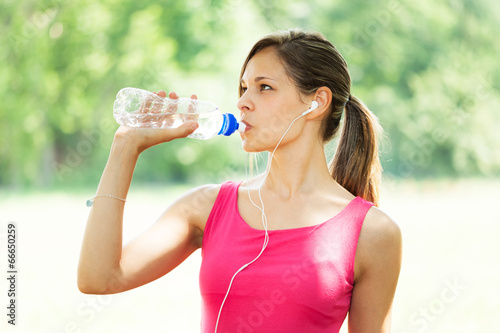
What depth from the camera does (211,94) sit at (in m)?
5.57

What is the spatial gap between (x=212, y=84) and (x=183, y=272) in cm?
238

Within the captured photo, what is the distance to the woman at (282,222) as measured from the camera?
111cm

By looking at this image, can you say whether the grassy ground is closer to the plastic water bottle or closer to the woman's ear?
the plastic water bottle

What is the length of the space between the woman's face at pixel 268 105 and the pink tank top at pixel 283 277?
0.64 ft

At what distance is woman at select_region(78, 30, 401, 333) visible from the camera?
3.66 ft

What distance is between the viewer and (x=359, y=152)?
137 centimetres

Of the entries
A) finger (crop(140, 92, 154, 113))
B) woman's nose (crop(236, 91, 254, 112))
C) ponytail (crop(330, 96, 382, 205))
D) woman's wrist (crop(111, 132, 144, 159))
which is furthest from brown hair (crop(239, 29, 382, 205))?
woman's wrist (crop(111, 132, 144, 159))

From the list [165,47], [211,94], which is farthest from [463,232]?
[165,47]

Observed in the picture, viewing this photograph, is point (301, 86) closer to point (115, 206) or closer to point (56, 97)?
point (115, 206)

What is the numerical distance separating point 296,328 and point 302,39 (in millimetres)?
658

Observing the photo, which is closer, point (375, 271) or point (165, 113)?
point (375, 271)

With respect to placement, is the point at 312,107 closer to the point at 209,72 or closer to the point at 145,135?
the point at 145,135

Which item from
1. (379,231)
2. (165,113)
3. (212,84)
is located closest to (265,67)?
(165,113)

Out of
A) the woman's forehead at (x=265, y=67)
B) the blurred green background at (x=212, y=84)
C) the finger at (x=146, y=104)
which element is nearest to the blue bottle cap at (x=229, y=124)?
the woman's forehead at (x=265, y=67)
